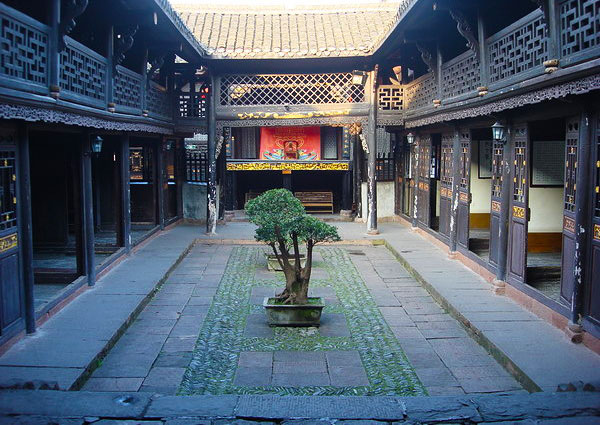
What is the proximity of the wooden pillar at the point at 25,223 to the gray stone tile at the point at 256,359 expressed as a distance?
2.46 m

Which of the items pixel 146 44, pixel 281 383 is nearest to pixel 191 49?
pixel 146 44

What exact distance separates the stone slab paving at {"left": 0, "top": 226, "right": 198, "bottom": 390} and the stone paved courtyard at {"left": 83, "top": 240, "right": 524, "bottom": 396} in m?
0.20

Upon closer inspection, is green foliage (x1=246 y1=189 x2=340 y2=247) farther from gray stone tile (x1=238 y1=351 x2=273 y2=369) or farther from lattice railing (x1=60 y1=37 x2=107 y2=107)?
lattice railing (x1=60 y1=37 x2=107 y2=107)

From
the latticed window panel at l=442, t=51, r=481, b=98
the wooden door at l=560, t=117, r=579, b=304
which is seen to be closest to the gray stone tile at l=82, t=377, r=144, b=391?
the wooden door at l=560, t=117, r=579, b=304

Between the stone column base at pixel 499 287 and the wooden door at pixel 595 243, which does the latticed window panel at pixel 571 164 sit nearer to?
the wooden door at pixel 595 243

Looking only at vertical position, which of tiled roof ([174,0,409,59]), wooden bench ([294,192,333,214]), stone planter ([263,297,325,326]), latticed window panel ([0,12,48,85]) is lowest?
stone planter ([263,297,325,326])

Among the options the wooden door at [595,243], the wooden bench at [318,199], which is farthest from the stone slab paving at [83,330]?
the wooden bench at [318,199]

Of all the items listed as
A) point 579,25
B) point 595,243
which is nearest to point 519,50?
point 579,25

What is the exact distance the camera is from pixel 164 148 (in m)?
15.5

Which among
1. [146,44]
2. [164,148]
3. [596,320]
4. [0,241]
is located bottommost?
[596,320]

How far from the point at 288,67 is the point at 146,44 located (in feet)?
13.5

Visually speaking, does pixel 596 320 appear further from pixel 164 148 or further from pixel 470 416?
pixel 164 148

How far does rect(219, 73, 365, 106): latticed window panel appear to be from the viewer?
49.4 ft

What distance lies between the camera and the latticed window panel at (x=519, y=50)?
703cm
